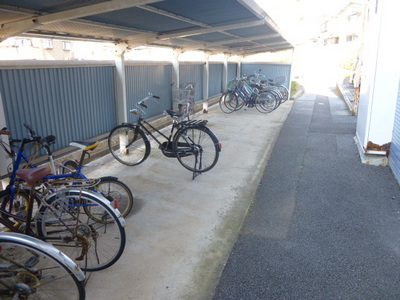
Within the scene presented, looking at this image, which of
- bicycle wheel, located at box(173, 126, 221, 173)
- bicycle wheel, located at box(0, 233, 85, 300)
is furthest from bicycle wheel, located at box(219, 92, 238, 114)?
bicycle wheel, located at box(0, 233, 85, 300)

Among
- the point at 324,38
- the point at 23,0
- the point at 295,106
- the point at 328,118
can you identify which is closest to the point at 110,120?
the point at 23,0

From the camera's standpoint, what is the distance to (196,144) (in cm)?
455

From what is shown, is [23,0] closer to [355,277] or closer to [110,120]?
[110,120]

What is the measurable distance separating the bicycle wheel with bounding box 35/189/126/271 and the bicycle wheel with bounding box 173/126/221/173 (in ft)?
6.68

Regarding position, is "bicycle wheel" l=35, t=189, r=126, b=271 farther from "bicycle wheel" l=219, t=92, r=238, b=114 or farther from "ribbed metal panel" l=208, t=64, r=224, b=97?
"ribbed metal panel" l=208, t=64, r=224, b=97

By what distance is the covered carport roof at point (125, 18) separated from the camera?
11.1 feet

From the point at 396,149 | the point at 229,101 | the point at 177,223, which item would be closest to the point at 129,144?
the point at 177,223

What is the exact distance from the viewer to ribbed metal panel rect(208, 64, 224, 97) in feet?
37.9

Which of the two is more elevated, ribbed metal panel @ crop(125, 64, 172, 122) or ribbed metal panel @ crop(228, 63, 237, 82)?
ribbed metal panel @ crop(228, 63, 237, 82)

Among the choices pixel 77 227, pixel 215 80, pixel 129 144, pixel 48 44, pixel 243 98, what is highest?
pixel 48 44

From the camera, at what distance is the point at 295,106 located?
11727 mm

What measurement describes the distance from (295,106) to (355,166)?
6974mm

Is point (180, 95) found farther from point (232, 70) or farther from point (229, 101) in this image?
point (232, 70)

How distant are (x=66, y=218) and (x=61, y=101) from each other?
2746mm
